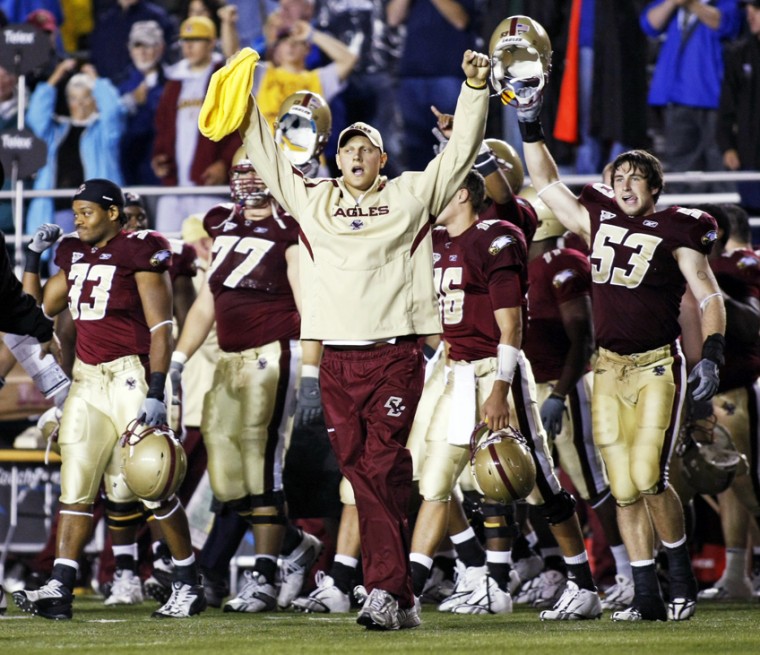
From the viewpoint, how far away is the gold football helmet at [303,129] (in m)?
8.41

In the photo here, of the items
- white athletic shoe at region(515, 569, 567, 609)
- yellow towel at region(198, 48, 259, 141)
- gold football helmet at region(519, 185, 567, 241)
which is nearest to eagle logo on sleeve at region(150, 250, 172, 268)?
yellow towel at region(198, 48, 259, 141)

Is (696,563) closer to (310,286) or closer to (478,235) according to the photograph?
(478,235)

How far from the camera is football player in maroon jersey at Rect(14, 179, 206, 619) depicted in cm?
661

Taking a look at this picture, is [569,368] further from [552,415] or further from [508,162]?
[508,162]

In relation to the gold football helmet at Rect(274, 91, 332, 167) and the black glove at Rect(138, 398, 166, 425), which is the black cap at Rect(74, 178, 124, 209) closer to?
the black glove at Rect(138, 398, 166, 425)

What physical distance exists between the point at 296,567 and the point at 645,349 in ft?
7.94

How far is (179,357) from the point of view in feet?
23.9

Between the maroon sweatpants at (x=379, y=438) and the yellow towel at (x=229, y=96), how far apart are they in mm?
965

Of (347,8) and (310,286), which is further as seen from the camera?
(347,8)

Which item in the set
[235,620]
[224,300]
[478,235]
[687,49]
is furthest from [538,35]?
[687,49]

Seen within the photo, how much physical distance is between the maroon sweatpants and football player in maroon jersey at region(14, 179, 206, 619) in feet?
3.69

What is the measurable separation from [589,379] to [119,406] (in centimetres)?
250

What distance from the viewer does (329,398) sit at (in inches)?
228

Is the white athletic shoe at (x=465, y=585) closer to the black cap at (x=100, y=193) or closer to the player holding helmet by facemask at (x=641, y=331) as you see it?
the player holding helmet by facemask at (x=641, y=331)
